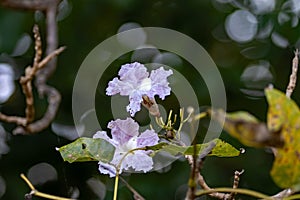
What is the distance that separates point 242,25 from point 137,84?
101 cm

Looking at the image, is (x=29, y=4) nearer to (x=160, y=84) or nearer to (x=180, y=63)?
(x=180, y=63)

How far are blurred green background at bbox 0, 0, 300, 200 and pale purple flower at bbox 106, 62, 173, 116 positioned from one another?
0.81 meters

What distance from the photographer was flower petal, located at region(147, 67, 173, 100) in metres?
0.40

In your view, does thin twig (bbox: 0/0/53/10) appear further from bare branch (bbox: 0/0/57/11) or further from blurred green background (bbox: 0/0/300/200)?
blurred green background (bbox: 0/0/300/200)

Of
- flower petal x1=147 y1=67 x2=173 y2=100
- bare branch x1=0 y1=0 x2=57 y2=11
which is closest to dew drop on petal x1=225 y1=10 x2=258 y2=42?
bare branch x1=0 y1=0 x2=57 y2=11

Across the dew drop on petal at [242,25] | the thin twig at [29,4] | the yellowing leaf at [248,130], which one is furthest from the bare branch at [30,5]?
the yellowing leaf at [248,130]

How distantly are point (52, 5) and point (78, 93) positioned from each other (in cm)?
22

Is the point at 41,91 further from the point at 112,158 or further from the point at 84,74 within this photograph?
the point at 112,158

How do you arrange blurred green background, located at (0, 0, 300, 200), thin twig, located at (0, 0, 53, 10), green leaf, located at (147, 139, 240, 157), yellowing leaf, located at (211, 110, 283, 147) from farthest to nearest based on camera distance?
blurred green background, located at (0, 0, 300, 200), thin twig, located at (0, 0, 53, 10), green leaf, located at (147, 139, 240, 157), yellowing leaf, located at (211, 110, 283, 147)

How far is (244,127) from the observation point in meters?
0.22

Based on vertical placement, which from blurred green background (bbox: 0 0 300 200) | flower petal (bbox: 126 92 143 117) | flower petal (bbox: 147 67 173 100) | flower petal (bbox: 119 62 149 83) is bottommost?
blurred green background (bbox: 0 0 300 200)

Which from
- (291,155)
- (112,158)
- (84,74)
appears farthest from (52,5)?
(291,155)

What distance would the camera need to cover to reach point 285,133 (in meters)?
0.25

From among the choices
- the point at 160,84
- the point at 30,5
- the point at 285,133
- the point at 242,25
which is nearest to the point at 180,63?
the point at 242,25
